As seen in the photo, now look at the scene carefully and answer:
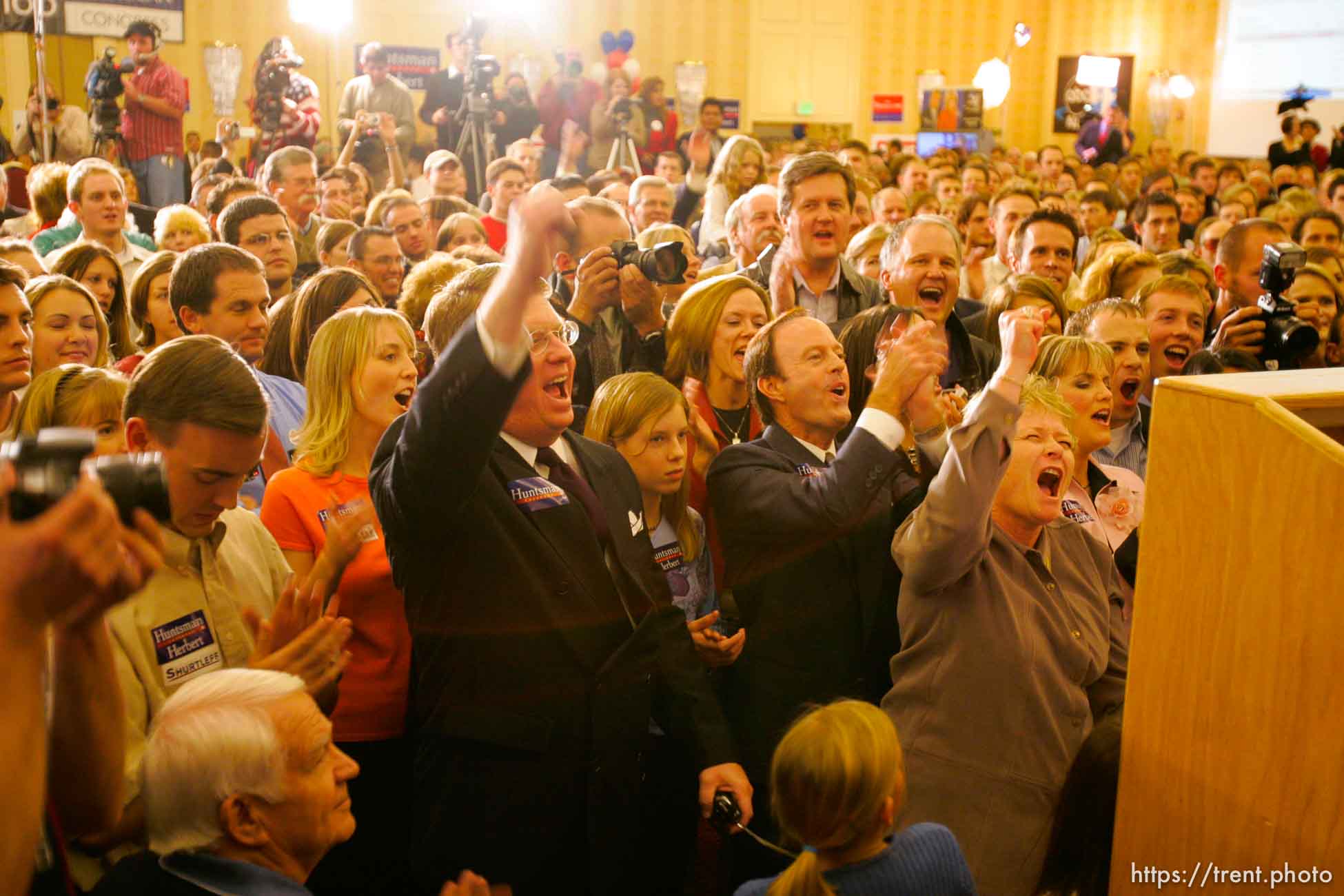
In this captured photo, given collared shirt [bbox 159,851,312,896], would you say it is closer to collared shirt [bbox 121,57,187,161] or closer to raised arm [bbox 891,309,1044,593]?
raised arm [bbox 891,309,1044,593]

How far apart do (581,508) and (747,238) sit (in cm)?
275

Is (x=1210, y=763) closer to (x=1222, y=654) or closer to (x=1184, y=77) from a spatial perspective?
(x=1222, y=654)

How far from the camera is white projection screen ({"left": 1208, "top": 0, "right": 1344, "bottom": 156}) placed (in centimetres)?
1297

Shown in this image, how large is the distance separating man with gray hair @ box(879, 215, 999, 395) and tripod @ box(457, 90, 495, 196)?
16.1 ft

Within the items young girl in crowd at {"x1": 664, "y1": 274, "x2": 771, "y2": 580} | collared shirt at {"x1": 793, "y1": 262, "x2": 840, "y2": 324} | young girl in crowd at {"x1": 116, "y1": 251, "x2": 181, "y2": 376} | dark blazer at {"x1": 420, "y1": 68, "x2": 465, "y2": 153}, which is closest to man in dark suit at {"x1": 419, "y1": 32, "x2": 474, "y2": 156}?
dark blazer at {"x1": 420, "y1": 68, "x2": 465, "y2": 153}

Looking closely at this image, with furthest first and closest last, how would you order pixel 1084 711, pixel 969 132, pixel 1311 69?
pixel 1311 69 < pixel 969 132 < pixel 1084 711

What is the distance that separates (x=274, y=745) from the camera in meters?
1.39

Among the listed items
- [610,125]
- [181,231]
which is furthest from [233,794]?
[610,125]

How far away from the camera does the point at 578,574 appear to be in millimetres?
1778

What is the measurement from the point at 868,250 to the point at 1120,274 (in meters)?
1.02

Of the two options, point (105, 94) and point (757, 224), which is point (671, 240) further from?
point (105, 94)

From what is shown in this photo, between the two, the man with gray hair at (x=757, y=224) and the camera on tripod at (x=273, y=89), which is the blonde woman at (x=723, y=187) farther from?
the camera on tripod at (x=273, y=89)

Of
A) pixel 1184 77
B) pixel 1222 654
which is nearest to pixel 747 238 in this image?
pixel 1222 654

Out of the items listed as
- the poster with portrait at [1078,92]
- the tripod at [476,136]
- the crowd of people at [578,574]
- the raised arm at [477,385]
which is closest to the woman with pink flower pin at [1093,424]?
the crowd of people at [578,574]
